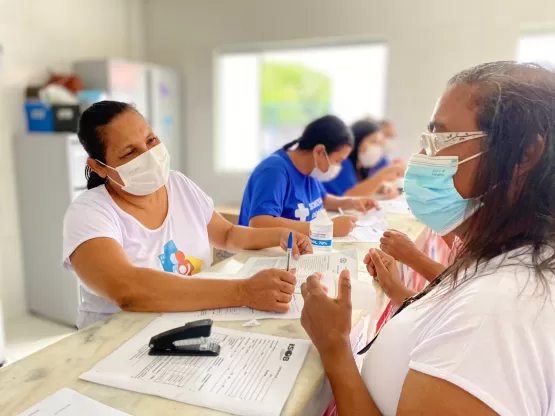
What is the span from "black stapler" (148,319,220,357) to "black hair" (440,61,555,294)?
0.48 meters

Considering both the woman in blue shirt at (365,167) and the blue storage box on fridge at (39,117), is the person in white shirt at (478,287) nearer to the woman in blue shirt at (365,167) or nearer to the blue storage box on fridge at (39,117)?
the woman in blue shirt at (365,167)

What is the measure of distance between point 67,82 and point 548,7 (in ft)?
12.9

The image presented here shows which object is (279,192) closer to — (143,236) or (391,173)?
(143,236)

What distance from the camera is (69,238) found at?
3.77 feet

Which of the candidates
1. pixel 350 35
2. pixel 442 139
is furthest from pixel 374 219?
pixel 350 35

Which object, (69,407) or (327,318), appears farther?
(327,318)

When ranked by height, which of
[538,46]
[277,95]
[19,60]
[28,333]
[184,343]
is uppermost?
[538,46]

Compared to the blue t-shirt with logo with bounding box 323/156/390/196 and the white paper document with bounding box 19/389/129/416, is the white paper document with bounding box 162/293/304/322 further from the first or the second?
the blue t-shirt with logo with bounding box 323/156/390/196

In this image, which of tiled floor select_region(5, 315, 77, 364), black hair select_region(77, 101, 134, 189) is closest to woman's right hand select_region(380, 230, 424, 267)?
black hair select_region(77, 101, 134, 189)

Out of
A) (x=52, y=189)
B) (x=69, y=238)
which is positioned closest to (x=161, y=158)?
(x=69, y=238)

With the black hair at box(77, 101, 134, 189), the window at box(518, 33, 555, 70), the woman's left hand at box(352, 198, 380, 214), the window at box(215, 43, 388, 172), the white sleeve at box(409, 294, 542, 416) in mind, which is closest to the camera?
the white sleeve at box(409, 294, 542, 416)

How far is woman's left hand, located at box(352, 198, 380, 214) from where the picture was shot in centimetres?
230

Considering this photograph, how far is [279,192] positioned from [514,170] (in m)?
1.30

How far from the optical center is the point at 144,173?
1.38 metres
